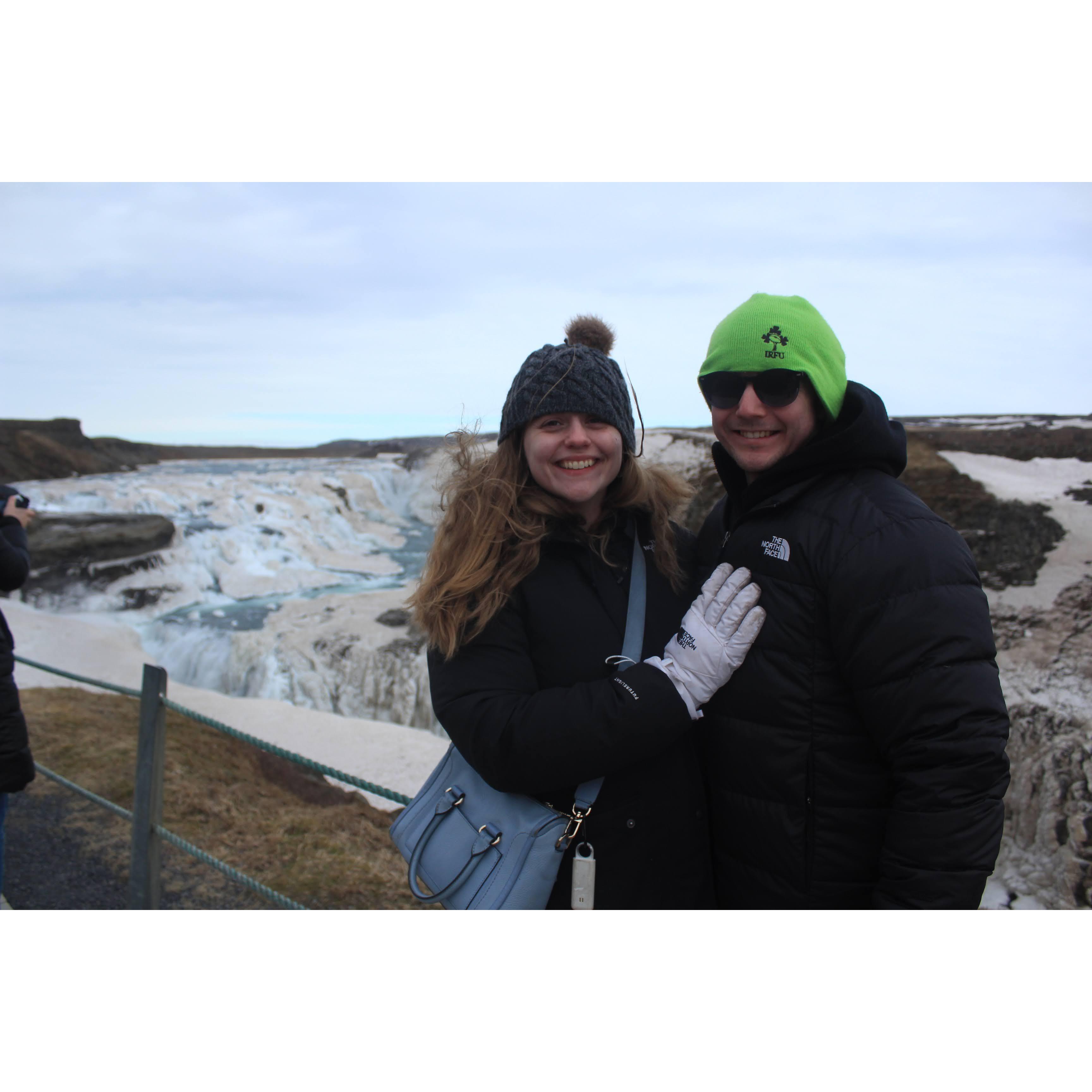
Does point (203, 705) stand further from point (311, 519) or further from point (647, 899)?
point (647, 899)

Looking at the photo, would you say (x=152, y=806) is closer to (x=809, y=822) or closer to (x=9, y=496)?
(x=9, y=496)

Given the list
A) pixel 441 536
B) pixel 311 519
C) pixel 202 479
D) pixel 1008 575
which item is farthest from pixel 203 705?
pixel 202 479

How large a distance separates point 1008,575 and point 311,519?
1678cm

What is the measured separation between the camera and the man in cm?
145

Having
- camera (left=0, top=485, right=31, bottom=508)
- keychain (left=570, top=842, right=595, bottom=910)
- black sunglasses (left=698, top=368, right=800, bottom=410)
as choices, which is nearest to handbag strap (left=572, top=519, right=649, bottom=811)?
keychain (left=570, top=842, right=595, bottom=910)

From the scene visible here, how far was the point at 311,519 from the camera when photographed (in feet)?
65.5

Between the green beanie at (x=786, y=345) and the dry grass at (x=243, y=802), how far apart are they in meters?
3.24

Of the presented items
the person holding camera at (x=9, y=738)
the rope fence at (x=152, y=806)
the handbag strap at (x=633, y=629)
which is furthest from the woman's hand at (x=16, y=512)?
the handbag strap at (x=633, y=629)

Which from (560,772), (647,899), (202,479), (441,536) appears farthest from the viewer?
(202,479)

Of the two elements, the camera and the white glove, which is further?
the camera

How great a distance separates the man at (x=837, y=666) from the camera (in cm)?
145

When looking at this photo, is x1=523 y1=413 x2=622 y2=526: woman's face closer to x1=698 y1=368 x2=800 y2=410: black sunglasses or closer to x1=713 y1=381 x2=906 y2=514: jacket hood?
x1=698 y1=368 x2=800 y2=410: black sunglasses

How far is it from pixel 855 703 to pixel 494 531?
980 mm

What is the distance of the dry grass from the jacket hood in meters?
3.07
